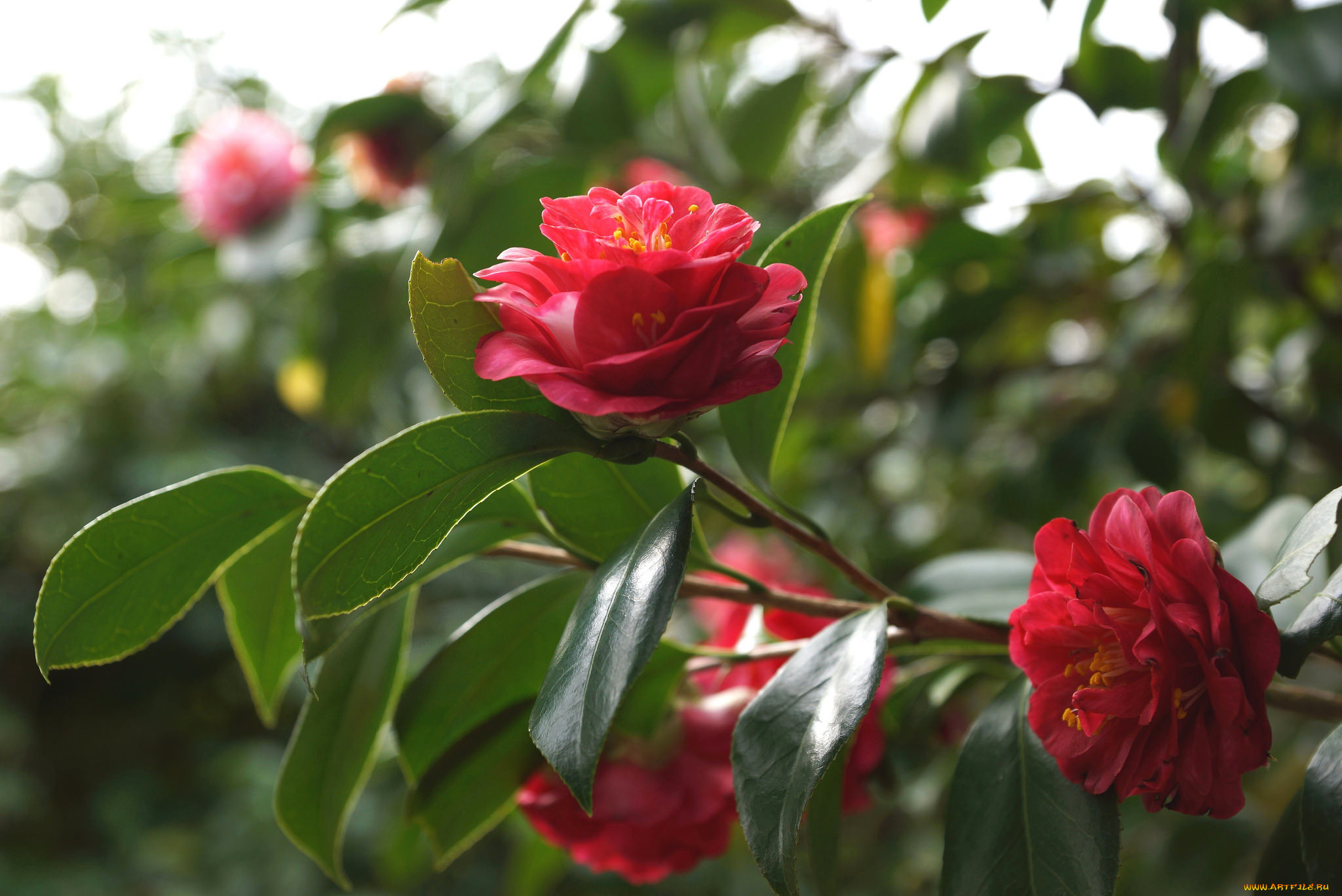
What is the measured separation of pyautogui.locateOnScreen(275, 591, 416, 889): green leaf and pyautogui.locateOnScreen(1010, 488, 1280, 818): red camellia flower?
0.98 feet

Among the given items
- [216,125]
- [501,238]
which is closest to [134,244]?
[216,125]

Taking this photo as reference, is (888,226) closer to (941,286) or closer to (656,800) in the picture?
(941,286)

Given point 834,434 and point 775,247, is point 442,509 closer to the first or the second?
point 775,247

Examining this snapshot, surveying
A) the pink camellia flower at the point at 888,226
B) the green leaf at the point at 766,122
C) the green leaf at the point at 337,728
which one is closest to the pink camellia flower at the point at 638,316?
the green leaf at the point at 337,728

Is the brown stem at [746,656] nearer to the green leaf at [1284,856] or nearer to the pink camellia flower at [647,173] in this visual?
the green leaf at [1284,856]

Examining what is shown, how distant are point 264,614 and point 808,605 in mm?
283

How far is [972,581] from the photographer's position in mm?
536

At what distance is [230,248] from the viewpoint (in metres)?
1.27

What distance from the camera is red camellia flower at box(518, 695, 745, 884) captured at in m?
0.47

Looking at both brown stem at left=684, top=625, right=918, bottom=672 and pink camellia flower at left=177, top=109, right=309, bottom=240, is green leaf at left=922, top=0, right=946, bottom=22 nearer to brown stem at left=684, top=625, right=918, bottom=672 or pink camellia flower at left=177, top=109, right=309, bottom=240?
brown stem at left=684, top=625, right=918, bottom=672

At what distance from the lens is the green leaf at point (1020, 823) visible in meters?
0.31

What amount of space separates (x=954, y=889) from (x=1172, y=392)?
79 cm

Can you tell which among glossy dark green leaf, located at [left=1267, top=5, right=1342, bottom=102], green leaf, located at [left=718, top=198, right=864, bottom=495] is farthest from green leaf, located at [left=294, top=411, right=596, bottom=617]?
glossy dark green leaf, located at [left=1267, top=5, right=1342, bottom=102]

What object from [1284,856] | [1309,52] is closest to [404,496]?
[1284,856]
